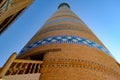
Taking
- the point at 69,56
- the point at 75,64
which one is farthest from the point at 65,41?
the point at 75,64

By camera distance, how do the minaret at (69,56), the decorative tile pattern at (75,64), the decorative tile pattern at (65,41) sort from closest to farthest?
1. the minaret at (69,56)
2. the decorative tile pattern at (75,64)
3. the decorative tile pattern at (65,41)

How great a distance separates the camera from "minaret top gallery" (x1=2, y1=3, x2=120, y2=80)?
179 inches

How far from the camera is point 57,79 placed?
14.1ft

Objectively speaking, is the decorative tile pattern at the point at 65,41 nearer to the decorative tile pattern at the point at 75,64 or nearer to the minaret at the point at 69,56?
the minaret at the point at 69,56

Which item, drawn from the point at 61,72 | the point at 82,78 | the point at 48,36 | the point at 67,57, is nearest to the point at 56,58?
the point at 67,57

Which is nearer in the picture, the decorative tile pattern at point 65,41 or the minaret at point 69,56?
the minaret at point 69,56

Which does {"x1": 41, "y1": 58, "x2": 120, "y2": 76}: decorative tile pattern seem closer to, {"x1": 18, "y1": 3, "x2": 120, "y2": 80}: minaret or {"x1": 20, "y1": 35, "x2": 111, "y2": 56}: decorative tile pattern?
{"x1": 18, "y1": 3, "x2": 120, "y2": 80}: minaret

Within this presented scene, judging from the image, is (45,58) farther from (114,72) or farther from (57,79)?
(114,72)

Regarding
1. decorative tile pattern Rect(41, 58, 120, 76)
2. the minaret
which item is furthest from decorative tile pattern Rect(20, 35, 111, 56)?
decorative tile pattern Rect(41, 58, 120, 76)

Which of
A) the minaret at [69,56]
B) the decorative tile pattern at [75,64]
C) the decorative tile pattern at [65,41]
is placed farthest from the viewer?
the decorative tile pattern at [65,41]

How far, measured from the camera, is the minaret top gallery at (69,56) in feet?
15.0

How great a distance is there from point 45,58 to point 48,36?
1.25 metres

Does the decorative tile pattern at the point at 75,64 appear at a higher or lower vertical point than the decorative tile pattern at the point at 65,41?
lower

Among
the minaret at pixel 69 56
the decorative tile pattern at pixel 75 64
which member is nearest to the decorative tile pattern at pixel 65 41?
the minaret at pixel 69 56
